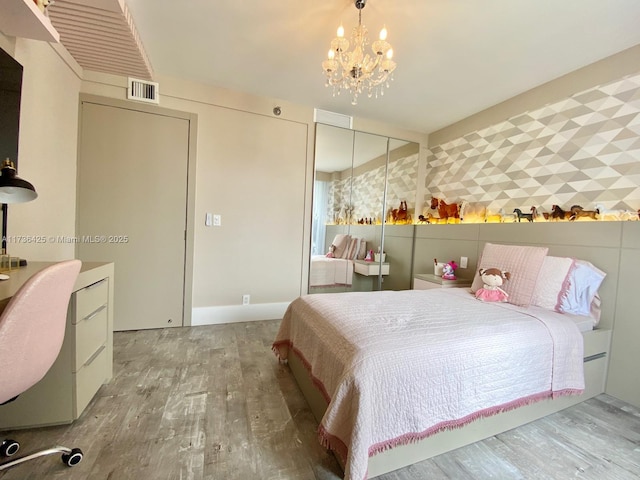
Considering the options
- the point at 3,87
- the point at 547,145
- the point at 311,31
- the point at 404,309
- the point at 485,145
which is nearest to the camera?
the point at 3,87

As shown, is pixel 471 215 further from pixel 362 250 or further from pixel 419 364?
pixel 419 364

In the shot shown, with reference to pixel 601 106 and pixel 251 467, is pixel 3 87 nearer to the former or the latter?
pixel 251 467

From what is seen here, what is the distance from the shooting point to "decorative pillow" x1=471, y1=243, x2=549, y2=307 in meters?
2.00

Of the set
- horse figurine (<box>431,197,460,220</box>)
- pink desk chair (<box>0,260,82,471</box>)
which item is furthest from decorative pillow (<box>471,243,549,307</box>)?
pink desk chair (<box>0,260,82,471</box>)

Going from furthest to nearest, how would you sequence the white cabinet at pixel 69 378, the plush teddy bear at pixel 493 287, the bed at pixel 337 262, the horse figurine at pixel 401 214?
the horse figurine at pixel 401 214 < the bed at pixel 337 262 < the plush teddy bear at pixel 493 287 < the white cabinet at pixel 69 378

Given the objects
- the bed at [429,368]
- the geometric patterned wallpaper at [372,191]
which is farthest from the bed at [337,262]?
the bed at [429,368]

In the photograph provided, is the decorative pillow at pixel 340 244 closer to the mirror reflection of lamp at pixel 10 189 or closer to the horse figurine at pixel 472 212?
the horse figurine at pixel 472 212

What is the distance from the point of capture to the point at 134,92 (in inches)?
100

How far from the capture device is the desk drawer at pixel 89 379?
1.37m

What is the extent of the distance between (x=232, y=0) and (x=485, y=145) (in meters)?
2.77

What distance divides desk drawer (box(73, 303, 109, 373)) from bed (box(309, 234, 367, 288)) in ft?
6.88

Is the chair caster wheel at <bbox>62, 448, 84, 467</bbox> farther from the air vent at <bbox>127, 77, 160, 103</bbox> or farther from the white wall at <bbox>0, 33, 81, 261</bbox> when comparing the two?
the air vent at <bbox>127, 77, 160, 103</bbox>

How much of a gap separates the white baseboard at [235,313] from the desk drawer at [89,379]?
118cm

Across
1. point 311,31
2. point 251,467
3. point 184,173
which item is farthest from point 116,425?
point 311,31
